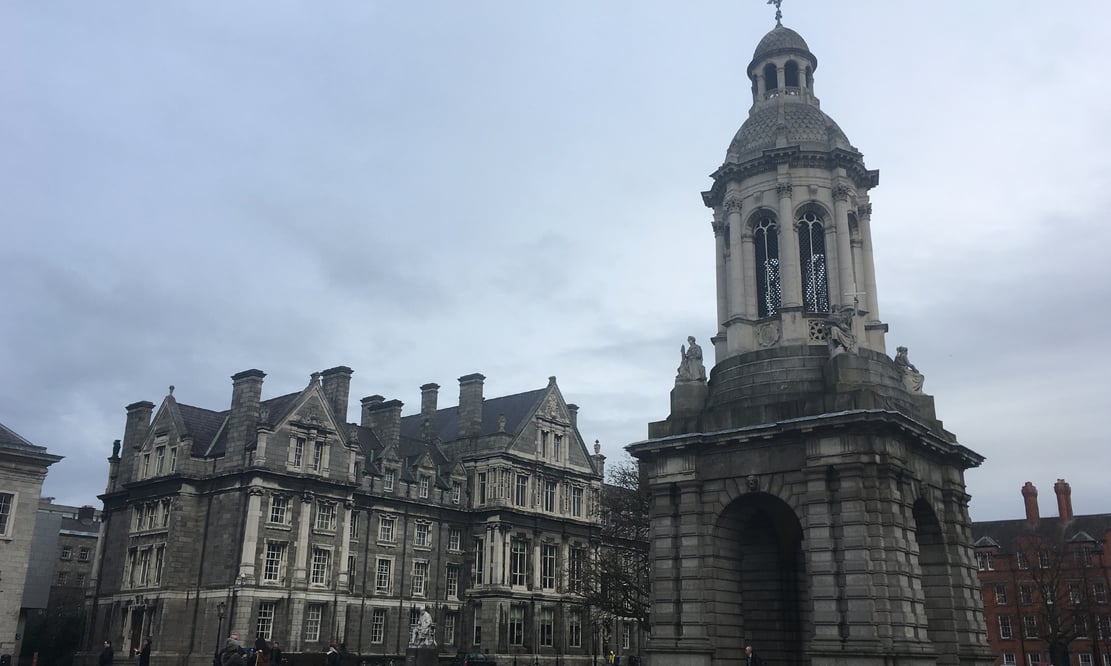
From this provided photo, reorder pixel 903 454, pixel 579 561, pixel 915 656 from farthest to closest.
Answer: pixel 579 561
pixel 903 454
pixel 915 656

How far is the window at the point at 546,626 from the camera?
6588 centimetres

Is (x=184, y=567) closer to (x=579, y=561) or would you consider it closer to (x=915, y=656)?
(x=579, y=561)

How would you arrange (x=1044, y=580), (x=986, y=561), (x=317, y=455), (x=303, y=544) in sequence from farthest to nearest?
(x=986, y=561), (x=1044, y=580), (x=317, y=455), (x=303, y=544)

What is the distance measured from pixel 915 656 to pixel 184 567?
44.3 meters

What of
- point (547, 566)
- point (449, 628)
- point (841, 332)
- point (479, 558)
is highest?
point (841, 332)

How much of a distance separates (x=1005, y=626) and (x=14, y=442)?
237 feet

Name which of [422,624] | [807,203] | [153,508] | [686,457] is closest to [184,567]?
[153,508]

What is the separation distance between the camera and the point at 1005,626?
7475 cm

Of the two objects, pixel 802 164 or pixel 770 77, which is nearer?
pixel 802 164

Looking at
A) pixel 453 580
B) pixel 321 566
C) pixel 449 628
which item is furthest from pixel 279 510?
pixel 449 628

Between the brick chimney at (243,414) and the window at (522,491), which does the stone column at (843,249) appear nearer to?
the brick chimney at (243,414)

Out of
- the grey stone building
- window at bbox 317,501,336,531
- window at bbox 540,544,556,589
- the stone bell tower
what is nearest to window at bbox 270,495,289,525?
the grey stone building

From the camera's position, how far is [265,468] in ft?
175

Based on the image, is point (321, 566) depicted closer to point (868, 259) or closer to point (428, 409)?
point (428, 409)
